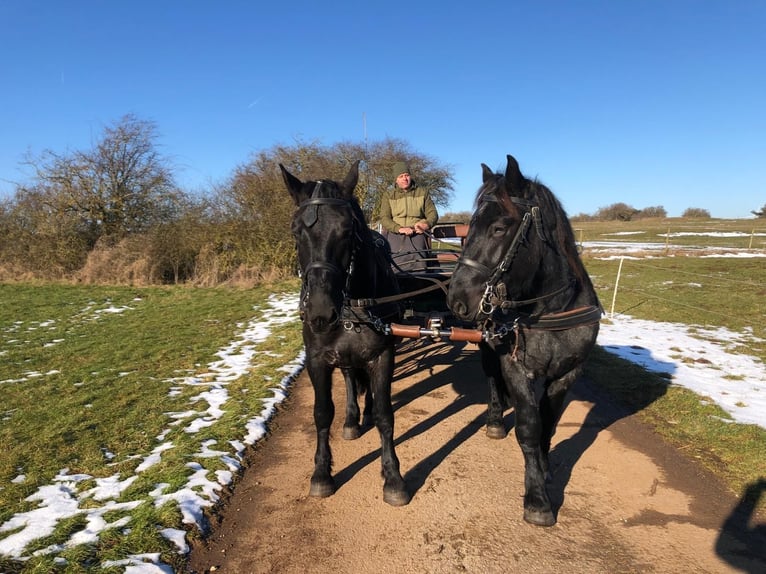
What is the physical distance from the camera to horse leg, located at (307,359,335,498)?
11.5 ft

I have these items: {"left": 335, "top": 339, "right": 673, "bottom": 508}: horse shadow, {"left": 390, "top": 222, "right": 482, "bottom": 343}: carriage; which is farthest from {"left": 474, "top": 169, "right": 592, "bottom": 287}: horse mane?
{"left": 335, "top": 339, "right": 673, "bottom": 508}: horse shadow

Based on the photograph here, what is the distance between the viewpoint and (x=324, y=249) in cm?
279

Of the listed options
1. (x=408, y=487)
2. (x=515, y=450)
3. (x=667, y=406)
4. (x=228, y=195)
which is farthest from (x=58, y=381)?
(x=228, y=195)

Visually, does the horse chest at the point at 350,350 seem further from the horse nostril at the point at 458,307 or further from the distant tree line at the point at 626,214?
the distant tree line at the point at 626,214

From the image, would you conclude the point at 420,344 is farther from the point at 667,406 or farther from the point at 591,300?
the point at 591,300

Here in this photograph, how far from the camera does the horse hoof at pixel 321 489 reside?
351 cm

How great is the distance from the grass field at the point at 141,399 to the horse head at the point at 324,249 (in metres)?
1.83

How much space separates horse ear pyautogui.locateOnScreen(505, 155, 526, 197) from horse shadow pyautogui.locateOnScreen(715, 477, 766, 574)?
2648 mm

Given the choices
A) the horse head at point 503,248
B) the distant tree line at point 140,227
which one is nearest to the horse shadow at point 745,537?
the horse head at point 503,248

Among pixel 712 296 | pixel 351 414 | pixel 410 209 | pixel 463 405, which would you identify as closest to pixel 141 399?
pixel 351 414

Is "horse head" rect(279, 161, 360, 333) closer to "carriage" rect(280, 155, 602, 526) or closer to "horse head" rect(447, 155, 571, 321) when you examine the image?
"carriage" rect(280, 155, 602, 526)

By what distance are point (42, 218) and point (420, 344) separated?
17676 mm

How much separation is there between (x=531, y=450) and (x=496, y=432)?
A: 52.4 inches

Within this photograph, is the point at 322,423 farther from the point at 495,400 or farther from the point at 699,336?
the point at 699,336
